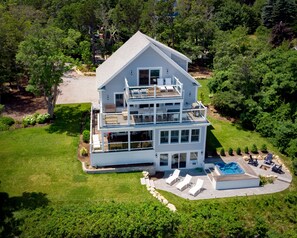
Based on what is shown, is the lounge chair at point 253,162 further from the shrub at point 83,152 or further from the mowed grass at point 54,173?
the shrub at point 83,152

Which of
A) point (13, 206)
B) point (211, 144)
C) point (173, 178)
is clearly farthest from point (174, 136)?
point (13, 206)

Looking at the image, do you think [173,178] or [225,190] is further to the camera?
[173,178]

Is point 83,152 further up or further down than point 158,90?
further down

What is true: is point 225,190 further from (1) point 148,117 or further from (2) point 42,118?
(2) point 42,118

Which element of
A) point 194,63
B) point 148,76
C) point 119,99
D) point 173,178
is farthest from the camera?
point 194,63

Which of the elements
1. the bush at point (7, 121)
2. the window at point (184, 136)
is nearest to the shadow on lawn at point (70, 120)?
the bush at point (7, 121)

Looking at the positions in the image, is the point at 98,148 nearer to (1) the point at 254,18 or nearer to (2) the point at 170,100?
(2) the point at 170,100

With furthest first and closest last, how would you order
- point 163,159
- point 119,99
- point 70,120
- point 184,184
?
point 70,120 → point 119,99 → point 163,159 → point 184,184
